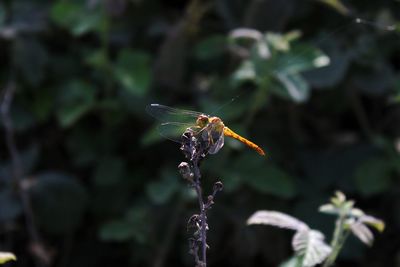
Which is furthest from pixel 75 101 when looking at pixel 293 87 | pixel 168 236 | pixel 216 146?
pixel 216 146

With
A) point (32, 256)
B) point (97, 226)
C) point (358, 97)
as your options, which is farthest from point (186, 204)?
point (358, 97)

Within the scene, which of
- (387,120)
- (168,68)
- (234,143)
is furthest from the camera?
(387,120)

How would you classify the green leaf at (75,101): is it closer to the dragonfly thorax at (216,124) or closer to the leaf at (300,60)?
the leaf at (300,60)

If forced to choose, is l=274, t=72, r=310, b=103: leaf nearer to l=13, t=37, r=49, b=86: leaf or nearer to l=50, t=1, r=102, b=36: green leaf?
l=50, t=1, r=102, b=36: green leaf

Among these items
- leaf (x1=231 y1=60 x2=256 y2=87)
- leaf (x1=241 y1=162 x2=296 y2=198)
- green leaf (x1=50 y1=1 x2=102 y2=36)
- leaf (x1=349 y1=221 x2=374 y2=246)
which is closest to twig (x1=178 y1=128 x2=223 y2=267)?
leaf (x1=349 y1=221 x2=374 y2=246)

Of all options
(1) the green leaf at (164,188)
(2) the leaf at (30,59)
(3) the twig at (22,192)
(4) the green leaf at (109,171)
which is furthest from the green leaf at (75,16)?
(1) the green leaf at (164,188)

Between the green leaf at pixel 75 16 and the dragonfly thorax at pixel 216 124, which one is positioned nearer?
the dragonfly thorax at pixel 216 124

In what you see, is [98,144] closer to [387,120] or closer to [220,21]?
[220,21]
